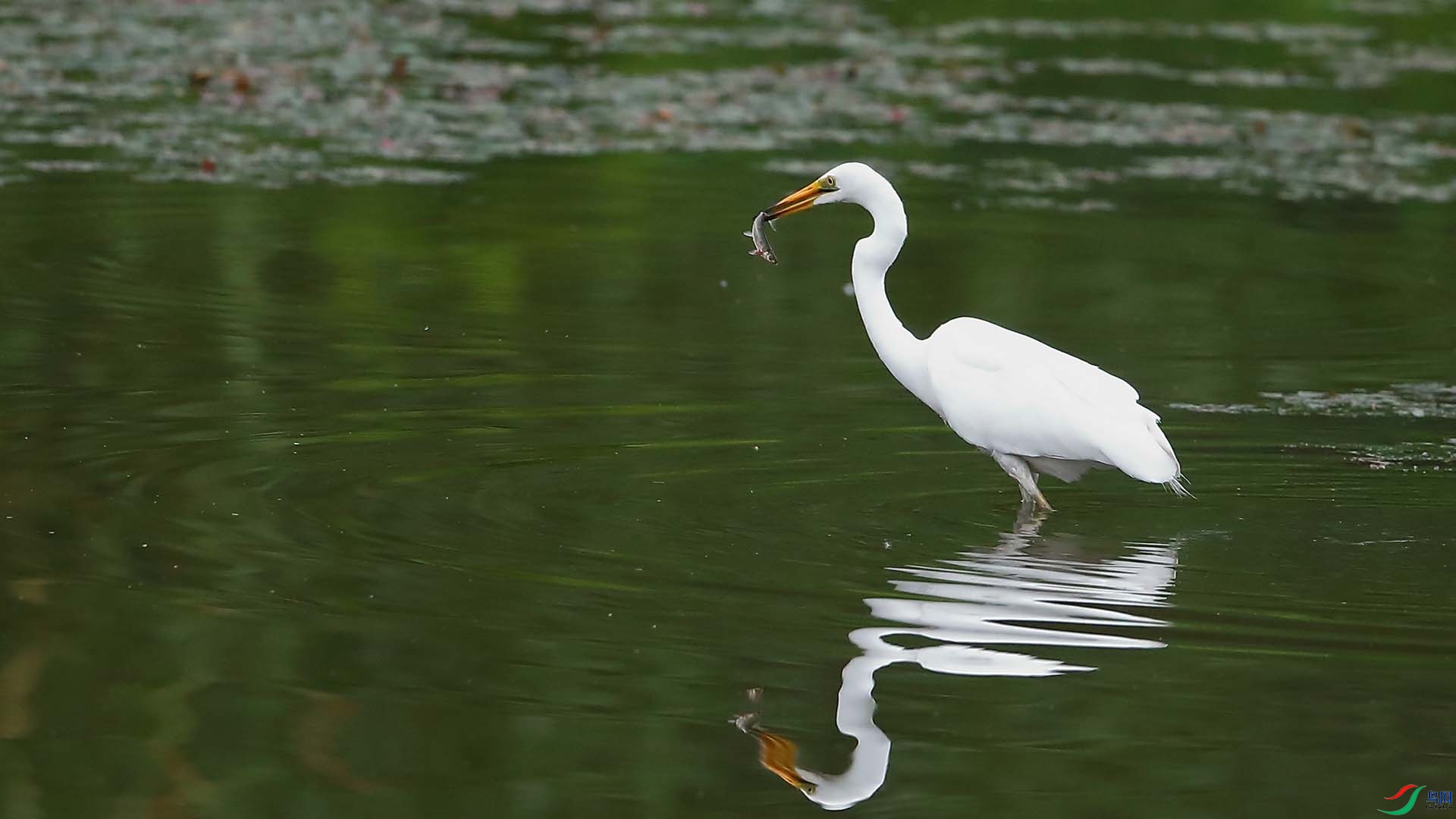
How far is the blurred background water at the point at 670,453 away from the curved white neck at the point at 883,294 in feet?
1.19

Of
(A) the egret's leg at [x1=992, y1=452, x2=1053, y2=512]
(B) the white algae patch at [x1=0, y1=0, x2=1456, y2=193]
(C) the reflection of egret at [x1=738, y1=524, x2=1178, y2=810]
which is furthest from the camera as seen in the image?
(B) the white algae patch at [x1=0, y1=0, x2=1456, y2=193]

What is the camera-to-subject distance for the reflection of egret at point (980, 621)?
5.13 meters

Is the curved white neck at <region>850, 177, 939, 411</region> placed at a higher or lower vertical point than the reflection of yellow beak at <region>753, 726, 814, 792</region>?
higher

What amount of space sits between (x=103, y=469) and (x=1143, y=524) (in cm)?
358

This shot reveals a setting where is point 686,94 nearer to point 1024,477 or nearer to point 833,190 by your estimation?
point 833,190

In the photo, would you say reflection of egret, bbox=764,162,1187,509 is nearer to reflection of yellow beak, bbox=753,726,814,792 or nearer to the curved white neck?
the curved white neck

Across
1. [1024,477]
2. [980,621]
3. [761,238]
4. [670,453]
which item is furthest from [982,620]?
[761,238]

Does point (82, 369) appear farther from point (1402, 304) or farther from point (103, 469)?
point (1402, 304)

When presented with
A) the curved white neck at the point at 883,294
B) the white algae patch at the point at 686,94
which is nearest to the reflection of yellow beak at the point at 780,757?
the curved white neck at the point at 883,294

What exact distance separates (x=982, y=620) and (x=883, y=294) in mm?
2470

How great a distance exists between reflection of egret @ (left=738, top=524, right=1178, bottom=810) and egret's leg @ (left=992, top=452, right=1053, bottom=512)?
51 cm

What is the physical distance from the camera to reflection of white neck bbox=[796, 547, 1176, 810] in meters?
5.16

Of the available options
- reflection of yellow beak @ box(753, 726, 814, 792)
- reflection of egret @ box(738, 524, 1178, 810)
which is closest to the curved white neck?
reflection of egret @ box(738, 524, 1178, 810)

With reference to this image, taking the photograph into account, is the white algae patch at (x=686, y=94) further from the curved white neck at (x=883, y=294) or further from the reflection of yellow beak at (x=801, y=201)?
the curved white neck at (x=883, y=294)
